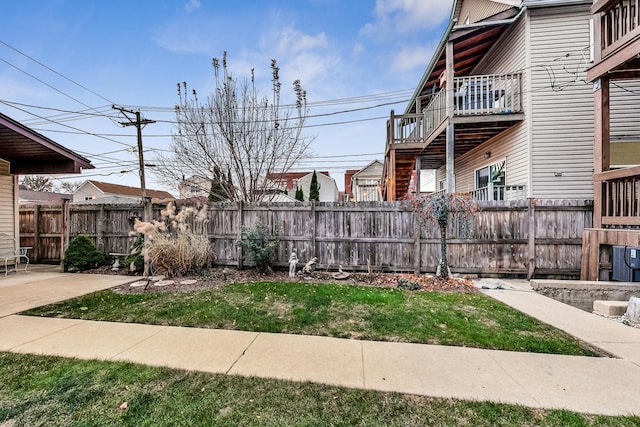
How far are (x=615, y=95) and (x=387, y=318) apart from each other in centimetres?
912

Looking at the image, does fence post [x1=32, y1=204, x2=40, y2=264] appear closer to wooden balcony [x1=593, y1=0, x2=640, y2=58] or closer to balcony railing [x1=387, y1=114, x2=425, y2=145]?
balcony railing [x1=387, y1=114, x2=425, y2=145]

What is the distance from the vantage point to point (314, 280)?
6.32 metres

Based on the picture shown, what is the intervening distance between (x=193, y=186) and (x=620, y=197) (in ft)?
37.1

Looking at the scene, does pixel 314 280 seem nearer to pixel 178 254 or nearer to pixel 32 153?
pixel 178 254

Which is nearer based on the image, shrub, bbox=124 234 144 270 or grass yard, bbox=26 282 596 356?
grass yard, bbox=26 282 596 356

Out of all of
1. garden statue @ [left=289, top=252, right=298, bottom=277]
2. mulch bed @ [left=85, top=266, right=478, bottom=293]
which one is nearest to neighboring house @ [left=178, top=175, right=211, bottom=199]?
mulch bed @ [left=85, top=266, right=478, bottom=293]

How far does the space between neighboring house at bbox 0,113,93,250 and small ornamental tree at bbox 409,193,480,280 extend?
9.02 m

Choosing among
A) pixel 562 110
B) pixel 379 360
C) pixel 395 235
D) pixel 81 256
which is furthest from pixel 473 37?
pixel 81 256

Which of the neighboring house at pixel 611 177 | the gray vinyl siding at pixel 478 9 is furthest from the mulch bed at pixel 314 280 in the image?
the gray vinyl siding at pixel 478 9

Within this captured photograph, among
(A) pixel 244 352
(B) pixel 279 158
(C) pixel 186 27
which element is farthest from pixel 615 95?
(C) pixel 186 27

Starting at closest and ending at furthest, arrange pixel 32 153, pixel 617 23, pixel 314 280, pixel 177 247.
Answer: pixel 617 23 → pixel 314 280 → pixel 177 247 → pixel 32 153

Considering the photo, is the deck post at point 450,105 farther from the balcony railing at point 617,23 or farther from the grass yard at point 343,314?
the grass yard at point 343,314

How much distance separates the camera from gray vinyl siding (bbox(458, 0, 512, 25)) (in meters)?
9.52

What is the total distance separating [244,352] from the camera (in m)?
2.98
